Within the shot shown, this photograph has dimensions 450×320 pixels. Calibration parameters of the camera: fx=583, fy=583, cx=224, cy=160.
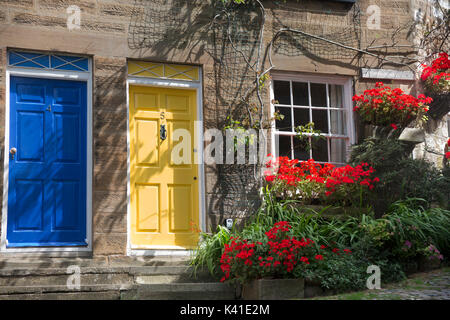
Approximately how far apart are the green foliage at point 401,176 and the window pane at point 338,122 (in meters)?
0.64

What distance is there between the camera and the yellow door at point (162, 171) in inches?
286

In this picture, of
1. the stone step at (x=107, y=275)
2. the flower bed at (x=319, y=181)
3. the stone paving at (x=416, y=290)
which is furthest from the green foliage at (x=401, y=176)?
the stone step at (x=107, y=275)

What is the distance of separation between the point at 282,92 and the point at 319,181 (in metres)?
1.53

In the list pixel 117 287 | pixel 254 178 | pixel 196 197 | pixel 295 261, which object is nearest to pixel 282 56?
pixel 254 178

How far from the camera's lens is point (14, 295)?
18.4ft

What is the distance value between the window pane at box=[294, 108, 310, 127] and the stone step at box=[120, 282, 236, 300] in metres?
3.02

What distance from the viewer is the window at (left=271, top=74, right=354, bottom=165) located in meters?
8.23

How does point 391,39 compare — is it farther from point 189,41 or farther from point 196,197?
point 196,197

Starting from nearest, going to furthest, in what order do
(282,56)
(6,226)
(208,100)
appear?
(6,226)
(208,100)
(282,56)

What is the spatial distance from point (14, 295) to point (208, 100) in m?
3.44

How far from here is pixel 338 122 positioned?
853cm

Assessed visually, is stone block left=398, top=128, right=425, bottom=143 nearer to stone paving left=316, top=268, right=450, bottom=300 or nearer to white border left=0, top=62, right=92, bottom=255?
stone paving left=316, top=268, right=450, bottom=300

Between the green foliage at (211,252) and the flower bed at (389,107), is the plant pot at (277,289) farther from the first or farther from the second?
the flower bed at (389,107)

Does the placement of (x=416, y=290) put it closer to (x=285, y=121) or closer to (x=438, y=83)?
(x=285, y=121)
